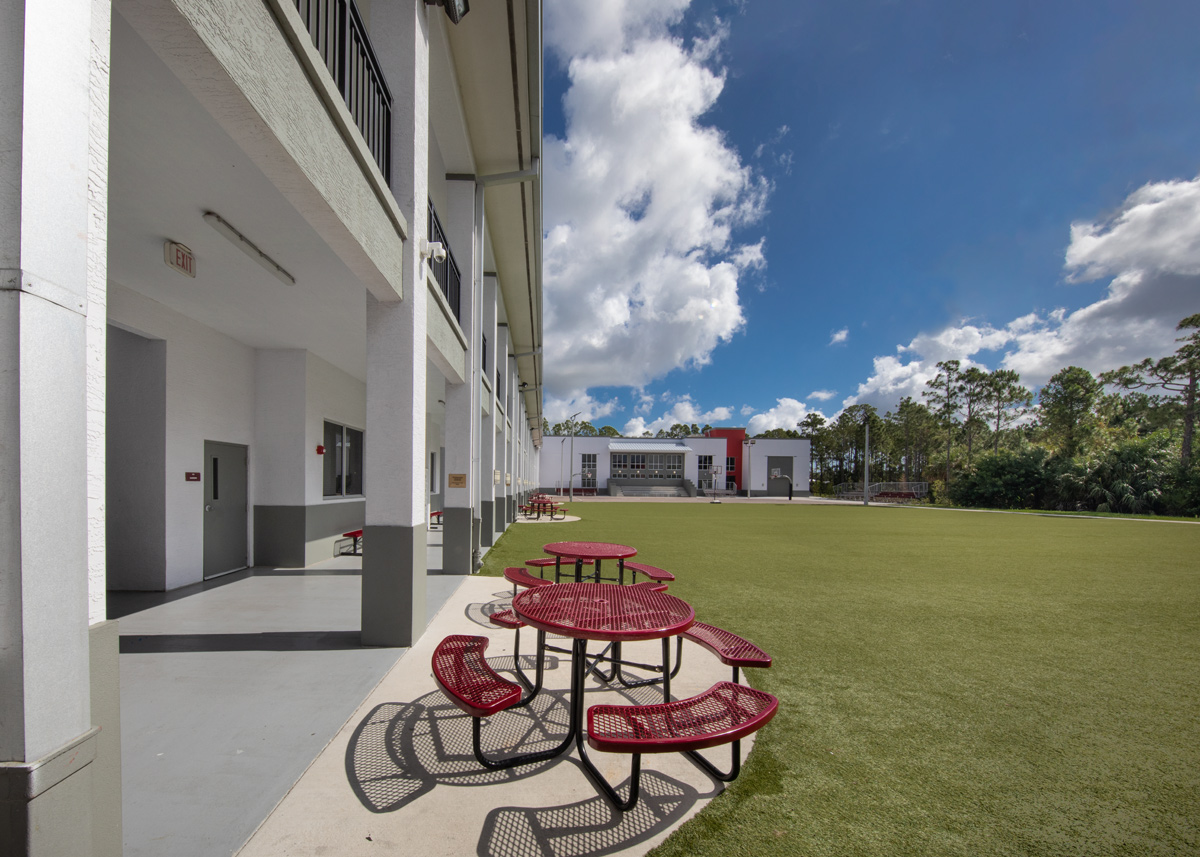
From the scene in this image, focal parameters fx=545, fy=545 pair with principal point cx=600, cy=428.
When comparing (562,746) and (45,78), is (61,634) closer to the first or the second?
(45,78)

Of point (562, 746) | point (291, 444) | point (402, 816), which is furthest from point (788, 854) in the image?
point (291, 444)

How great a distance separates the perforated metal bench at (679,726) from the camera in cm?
250

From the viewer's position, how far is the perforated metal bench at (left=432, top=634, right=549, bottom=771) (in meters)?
2.93

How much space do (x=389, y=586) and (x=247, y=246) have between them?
3.45 metres

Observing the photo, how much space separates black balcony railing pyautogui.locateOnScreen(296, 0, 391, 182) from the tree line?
152 ft

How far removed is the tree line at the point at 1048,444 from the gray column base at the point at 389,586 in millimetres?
45527

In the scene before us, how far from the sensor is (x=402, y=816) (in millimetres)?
2666

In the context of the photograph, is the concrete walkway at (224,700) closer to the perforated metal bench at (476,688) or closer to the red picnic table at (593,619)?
the perforated metal bench at (476,688)

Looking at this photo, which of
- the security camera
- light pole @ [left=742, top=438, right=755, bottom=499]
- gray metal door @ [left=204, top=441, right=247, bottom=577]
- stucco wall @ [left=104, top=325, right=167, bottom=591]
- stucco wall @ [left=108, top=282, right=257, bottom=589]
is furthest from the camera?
light pole @ [left=742, top=438, right=755, bottom=499]

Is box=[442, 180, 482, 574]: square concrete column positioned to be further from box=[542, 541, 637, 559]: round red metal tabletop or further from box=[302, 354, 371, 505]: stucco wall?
box=[542, 541, 637, 559]: round red metal tabletop

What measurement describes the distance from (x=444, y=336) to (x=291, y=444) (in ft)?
13.4

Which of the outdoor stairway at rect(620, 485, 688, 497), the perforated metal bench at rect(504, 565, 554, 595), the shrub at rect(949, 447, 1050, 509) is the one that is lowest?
the outdoor stairway at rect(620, 485, 688, 497)

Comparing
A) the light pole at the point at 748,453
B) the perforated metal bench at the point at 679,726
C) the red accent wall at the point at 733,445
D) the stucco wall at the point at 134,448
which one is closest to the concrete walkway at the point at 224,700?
the stucco wall at the point at 134,448

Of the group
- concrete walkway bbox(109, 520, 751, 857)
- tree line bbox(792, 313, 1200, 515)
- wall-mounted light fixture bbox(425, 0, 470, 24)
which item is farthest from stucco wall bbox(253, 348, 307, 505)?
tree line bbox(792, 313, 1200, 515)
